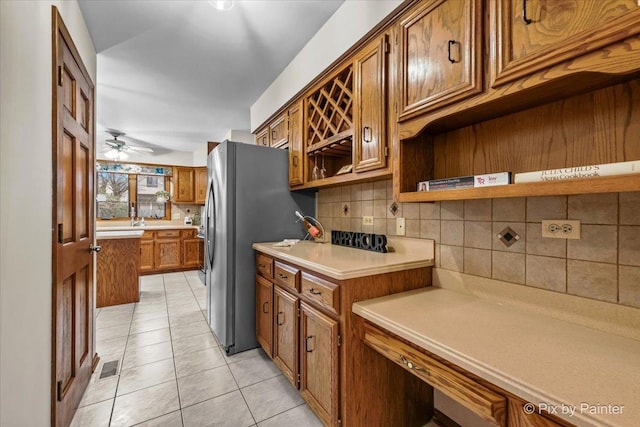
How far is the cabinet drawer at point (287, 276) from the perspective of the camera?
66.1 inches

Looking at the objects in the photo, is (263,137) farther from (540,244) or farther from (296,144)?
Answer: (540,244)

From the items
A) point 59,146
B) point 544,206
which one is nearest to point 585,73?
point 544,206

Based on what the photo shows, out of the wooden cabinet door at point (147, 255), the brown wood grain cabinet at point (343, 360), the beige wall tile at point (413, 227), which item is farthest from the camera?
the wooden cabinet door at point (147, 255)

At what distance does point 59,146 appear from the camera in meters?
1.34

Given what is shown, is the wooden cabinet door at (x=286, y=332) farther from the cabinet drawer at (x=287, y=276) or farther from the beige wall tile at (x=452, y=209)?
the beige wall tile at (x=452, y=209)

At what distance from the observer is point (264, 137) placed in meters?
3.17

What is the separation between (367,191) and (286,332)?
116 centimetres

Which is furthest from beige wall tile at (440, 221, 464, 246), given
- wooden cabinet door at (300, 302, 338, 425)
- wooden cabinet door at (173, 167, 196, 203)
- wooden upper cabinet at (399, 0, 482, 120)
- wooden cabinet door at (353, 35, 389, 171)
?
wooden cabinet door at (173, 167, 196, 203)

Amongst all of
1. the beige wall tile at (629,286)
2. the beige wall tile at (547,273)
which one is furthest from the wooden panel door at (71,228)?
the beige wall tile at (629,286)

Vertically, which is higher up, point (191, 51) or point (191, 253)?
point (191, 51)

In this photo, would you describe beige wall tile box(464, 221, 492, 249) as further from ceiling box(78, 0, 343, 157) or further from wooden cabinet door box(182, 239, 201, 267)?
wooden cabinet door box(182, 239, 201, 267)

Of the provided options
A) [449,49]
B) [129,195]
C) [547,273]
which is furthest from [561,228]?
[129,195]

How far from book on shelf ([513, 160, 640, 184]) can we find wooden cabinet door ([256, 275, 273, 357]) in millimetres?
1698

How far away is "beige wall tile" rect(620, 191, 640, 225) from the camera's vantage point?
2.94 feet
